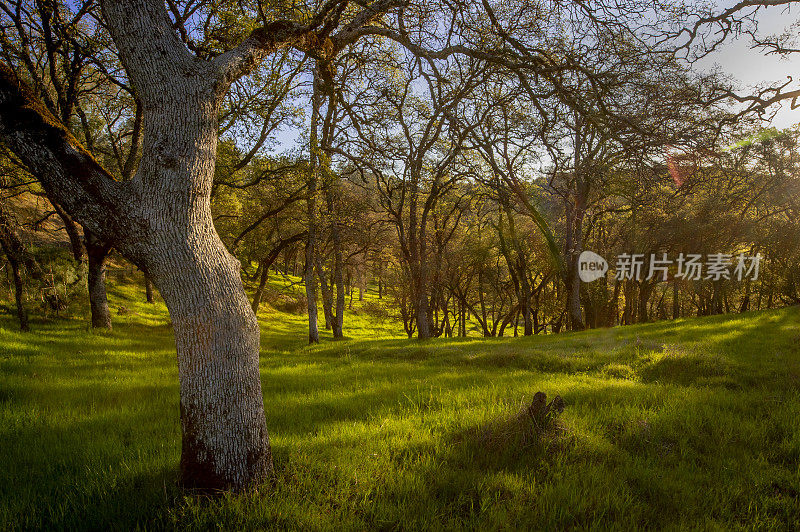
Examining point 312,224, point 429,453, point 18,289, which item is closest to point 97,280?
point 18,289

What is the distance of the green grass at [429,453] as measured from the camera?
2805mm

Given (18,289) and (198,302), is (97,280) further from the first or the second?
(198,302)

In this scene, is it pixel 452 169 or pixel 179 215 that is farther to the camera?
pixel 452 169

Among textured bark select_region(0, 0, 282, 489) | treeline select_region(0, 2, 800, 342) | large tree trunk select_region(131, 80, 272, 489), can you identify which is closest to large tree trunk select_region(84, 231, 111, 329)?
treeline select_region(0, 2, 800, 342)

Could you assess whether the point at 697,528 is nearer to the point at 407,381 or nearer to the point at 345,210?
the point at 407,381

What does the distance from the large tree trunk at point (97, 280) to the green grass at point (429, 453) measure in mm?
5992

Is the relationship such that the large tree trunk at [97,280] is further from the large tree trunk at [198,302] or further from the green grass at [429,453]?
the large tree trunk at [198,302]

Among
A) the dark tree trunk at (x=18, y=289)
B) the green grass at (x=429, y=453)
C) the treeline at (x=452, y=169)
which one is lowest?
the green grass at (x=429, y=453)

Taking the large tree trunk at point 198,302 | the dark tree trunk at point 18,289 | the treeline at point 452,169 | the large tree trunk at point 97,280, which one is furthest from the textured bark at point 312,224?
the large tree trunk at point 198,302

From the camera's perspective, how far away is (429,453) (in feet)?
12.3

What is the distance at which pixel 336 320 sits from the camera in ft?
69.7

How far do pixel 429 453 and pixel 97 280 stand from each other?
15068 mm

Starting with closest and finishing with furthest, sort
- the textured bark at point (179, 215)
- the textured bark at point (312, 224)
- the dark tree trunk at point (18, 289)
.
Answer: the textured bark at point (179, 215) < the dark tree trunk at point (18, 289) < the textured bark at point (312, 224)

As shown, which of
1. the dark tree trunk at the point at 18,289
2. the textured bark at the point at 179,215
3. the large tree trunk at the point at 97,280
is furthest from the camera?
the large tree trunk at the point at 97,280
